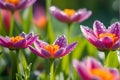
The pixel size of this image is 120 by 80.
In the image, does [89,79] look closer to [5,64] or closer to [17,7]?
[17,7]

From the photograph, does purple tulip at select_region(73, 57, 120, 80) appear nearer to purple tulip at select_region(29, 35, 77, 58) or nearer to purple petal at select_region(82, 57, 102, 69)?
purple petal at select_region(82, 57, 102, 69)

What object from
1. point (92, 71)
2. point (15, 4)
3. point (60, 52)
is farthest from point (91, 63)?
point (15, 4)

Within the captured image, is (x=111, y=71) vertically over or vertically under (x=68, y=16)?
under

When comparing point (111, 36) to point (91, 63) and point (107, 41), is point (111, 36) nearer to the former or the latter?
point (107, 41)

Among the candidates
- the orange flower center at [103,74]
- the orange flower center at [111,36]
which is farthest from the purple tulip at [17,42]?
the orange flower center at [103,74]

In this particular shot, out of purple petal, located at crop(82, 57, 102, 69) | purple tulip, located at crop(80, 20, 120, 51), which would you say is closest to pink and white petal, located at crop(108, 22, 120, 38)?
purple tulip, located at crop(80, 20, 120, 51)

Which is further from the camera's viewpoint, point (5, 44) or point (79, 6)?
point (79, 6)

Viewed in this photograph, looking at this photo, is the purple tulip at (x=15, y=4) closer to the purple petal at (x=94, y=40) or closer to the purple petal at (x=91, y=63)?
the purple petal at (x=94, y=40)

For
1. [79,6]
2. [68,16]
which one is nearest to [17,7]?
[68,16]
